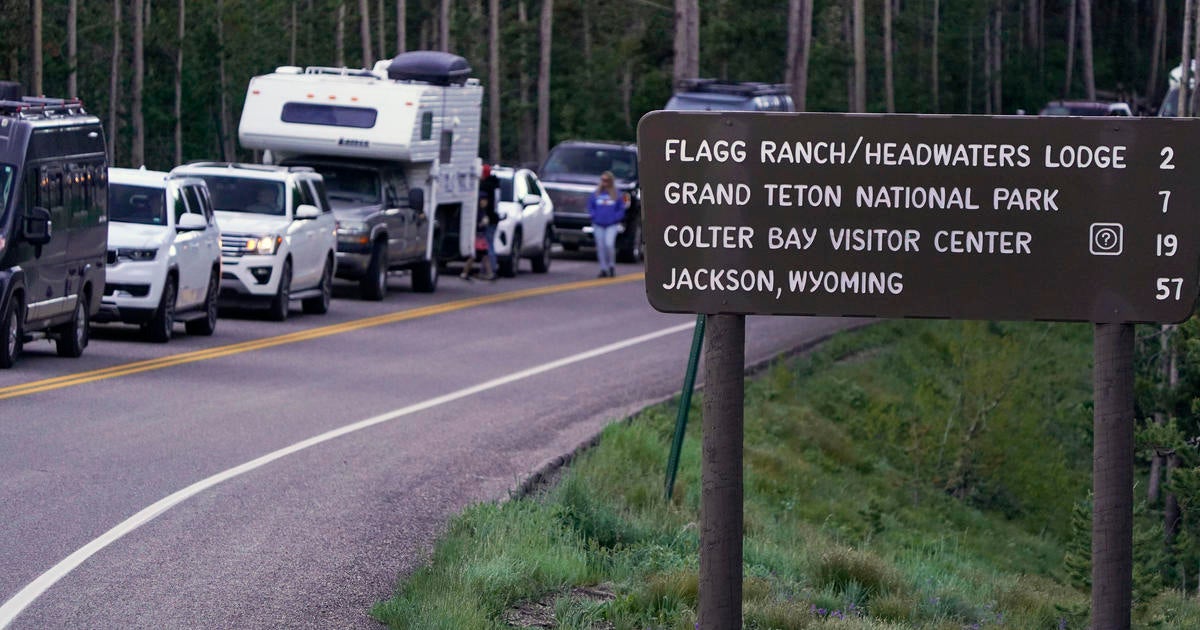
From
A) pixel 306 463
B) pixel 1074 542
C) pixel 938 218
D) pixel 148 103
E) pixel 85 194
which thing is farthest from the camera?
pixel 148 103

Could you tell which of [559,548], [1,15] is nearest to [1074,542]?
[559,548]

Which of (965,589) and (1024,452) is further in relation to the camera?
(1024,452)

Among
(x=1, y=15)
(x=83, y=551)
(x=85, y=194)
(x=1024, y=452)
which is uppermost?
(x=1, y=15)

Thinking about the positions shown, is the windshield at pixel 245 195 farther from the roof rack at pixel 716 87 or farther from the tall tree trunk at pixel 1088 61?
the tall tree trunk at pixel 1088 61

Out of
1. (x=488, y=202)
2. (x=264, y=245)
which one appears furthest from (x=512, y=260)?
(x=264, y=245)

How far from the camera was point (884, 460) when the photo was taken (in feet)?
59.4

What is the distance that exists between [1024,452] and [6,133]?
10.7m

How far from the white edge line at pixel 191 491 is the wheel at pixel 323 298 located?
17.3 ft

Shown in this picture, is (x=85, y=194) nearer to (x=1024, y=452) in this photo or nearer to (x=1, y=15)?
(x=1024, y=452)

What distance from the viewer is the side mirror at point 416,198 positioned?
26797mm

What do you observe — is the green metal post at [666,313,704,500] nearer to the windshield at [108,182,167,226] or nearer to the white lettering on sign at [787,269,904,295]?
the white lettering on sign at [787,269,904,295]

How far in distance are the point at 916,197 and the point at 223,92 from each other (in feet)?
236

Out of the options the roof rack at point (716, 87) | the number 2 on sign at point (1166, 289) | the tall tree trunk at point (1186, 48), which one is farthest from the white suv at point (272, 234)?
the number 2 on sign at point (1166, 289)

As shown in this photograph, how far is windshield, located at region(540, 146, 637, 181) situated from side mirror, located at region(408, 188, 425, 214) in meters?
10.9
